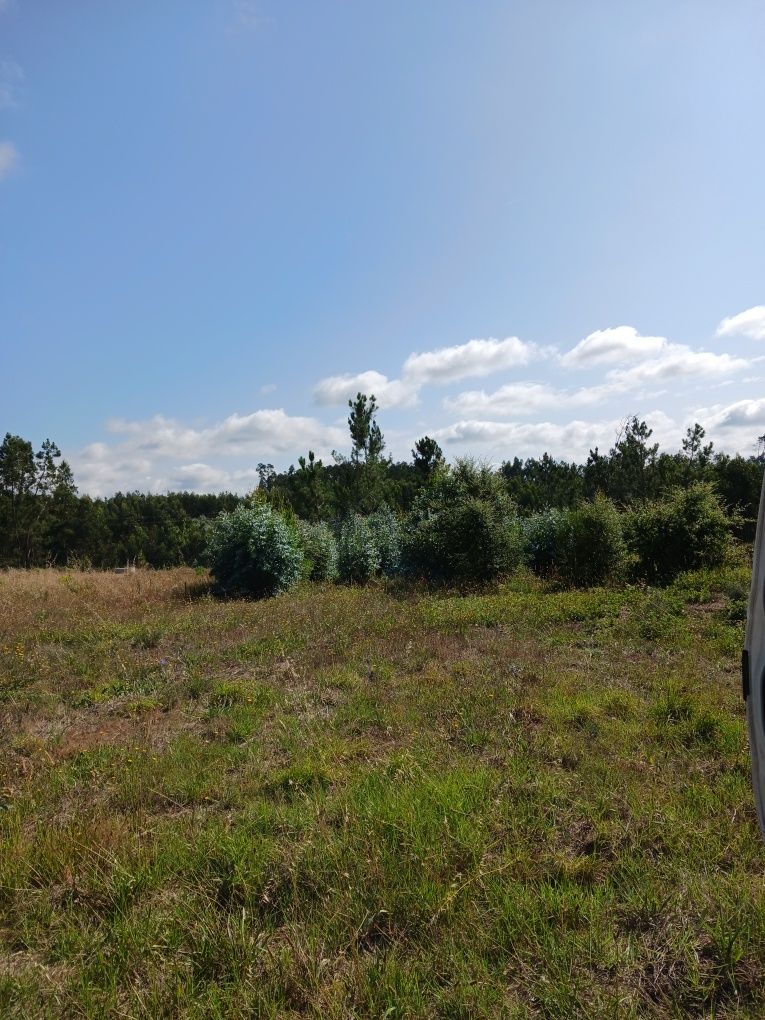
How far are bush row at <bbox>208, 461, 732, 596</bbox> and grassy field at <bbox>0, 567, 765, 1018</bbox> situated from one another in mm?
6754

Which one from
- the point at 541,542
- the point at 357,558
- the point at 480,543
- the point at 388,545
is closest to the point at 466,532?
the point at 480,543

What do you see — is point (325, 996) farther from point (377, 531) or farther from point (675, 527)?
point (377, 531)

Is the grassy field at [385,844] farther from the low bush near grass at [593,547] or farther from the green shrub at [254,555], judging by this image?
the green shrub at [254,555]

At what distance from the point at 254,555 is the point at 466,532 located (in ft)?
17.5

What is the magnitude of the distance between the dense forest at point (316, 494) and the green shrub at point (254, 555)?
6.29ft

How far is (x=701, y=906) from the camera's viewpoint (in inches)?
96.2

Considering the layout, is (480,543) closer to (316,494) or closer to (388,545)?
(388,545)

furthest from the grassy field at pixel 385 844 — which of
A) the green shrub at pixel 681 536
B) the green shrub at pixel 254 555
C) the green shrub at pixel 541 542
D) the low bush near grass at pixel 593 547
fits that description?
the green shrub at pixel 541 542

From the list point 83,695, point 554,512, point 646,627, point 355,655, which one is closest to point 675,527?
point 554,512

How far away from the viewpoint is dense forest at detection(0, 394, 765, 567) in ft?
92.1

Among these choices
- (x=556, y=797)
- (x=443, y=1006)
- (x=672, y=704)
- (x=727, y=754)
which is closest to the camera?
(x=443, y=1006)

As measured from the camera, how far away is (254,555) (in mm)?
13836

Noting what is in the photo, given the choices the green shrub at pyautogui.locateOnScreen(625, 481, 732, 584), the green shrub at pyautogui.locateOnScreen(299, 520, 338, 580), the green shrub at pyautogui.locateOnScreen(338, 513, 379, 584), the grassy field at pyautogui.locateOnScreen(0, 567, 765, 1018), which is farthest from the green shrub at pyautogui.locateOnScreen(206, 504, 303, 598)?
the green shrub at pyautogui.locateOnScreen(625, 481, 732, 584)

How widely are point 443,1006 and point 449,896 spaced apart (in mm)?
460
